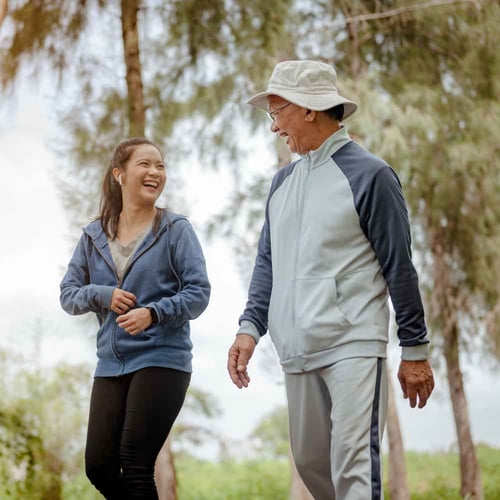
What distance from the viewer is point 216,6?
520 cm

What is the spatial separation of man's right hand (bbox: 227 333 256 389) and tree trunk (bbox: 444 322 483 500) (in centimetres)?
522

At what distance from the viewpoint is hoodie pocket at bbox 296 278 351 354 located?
175 centimetres

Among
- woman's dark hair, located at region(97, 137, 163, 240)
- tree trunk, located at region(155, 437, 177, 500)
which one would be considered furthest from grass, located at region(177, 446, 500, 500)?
woman's dark hair, located at region(97, 137, 163, 240)

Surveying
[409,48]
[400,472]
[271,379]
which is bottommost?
[400,472]

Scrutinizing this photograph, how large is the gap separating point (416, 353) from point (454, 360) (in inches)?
207

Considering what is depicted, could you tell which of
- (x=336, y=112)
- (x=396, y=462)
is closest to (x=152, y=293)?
(x=336, y=112)

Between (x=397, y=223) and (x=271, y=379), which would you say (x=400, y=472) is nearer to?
(x=271, y=379)

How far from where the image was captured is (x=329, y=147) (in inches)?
75.1

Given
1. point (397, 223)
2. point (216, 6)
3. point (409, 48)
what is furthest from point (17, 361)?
point (397, 223)

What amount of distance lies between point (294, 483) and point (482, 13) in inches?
145

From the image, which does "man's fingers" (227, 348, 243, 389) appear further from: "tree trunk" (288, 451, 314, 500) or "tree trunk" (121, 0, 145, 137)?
"tree trunk" (288, 451, 314, 500)

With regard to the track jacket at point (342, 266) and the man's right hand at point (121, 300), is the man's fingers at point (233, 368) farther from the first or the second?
the man's right hand at point (121, 300)

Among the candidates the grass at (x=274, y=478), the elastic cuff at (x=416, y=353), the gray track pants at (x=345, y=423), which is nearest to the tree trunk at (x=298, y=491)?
the grass at (x=274, y=478)

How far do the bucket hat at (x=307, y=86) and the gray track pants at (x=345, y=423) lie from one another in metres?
0.59
